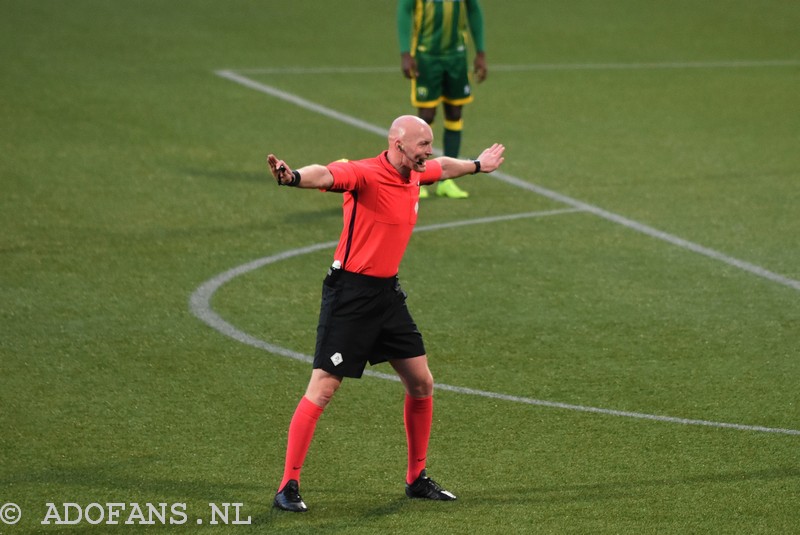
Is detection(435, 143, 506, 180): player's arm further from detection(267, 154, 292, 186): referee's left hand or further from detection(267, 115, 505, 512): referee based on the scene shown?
detection(267, 154, 292, 186): referee's left hand

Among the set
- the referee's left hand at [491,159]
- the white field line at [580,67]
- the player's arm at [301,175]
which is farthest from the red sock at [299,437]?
the white field line at [580,67]

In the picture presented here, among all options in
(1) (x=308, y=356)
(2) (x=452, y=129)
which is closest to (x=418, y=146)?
(1) (x=308, y=356)

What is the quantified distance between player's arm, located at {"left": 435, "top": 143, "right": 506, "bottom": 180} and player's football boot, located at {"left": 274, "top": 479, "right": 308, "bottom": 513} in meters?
1.83

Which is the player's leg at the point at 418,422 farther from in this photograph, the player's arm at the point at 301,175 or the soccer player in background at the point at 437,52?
the soccer player in background at the point at 437,52

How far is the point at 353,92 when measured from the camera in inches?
767

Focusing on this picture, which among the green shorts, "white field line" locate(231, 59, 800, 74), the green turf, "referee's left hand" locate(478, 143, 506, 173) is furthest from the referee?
"white field line" locate(231, 59, 800, 74)

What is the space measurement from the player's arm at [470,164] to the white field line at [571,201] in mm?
4313

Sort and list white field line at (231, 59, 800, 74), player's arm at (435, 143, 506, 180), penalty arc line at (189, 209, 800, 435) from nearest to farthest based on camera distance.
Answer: player's arm at (435, 143, 506, 180), penalty arc line at (189, 209, 800, 435), white field line at (231, 59, 800, 74)

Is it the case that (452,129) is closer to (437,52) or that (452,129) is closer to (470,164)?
(437,52)

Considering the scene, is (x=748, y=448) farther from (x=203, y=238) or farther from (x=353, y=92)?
(x=353, y=92)

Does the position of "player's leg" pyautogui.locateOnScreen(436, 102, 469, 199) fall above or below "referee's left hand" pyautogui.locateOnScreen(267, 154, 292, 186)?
below

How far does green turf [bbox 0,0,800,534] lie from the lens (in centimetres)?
713

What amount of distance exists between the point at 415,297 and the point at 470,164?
10.6 feet

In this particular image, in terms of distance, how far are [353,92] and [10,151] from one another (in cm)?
574
